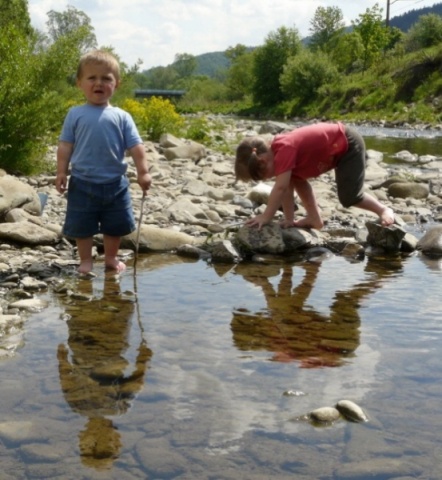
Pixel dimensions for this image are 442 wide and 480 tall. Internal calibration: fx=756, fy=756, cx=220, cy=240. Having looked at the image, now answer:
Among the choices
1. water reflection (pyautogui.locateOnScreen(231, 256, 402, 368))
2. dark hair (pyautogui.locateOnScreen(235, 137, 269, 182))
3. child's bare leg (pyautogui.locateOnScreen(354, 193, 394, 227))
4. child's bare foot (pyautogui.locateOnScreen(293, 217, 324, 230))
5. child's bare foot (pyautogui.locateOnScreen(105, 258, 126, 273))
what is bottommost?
water reflection (pyautogui.locateOnScreen(231, 256, 402, 368))

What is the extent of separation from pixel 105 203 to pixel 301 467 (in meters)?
2.88

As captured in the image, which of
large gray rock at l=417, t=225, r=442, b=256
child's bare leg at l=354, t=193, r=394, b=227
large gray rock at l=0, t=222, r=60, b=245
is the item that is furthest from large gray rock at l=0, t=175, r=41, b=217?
large gray rock at l=417, t=225, r=442, b=256

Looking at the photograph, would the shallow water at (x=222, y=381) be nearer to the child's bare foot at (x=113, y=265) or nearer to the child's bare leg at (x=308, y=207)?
the child's bare foot at (x=113, y=265)

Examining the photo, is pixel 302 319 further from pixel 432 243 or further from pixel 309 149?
pixel 432 243

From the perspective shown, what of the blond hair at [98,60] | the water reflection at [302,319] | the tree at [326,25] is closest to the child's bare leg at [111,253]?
the water reflection at [302,319]

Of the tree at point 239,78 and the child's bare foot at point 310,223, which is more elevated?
the tree at point 239,78

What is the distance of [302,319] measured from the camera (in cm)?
395

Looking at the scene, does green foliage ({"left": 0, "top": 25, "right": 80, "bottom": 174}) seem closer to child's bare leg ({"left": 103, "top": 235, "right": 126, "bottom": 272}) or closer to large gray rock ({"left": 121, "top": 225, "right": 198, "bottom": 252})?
large gray rock ({"left": 121, "top": 225, "right": 198, "bottom": 252})

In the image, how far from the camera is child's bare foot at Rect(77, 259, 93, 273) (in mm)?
4809

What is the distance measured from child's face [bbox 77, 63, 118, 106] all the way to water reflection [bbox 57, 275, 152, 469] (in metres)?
1.25

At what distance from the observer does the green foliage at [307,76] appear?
5225cm

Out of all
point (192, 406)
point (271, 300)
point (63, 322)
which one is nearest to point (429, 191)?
point (271, 300)

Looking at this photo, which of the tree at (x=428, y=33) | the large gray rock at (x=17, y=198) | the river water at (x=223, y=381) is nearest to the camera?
the river water at (x=223, y=381)

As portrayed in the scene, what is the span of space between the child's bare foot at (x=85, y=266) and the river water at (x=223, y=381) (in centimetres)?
16
